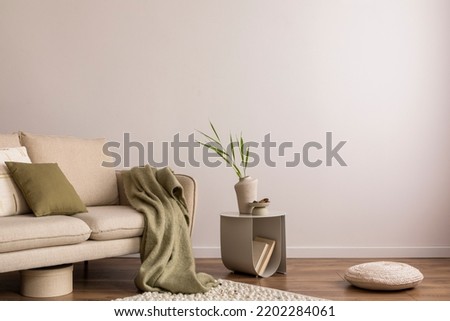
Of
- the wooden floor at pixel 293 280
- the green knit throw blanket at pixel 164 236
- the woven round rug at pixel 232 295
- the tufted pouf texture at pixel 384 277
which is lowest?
the wooden floor at pixel 293 280

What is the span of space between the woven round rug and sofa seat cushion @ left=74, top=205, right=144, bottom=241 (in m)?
0.37

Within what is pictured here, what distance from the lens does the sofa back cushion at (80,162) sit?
12.4 ft

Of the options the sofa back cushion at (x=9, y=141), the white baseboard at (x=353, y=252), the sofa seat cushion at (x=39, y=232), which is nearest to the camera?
the sofa seat cushion at (x=39, y=232)

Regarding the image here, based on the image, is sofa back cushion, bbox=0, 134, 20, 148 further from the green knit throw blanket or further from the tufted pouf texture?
Answer: the tufted pouf texture

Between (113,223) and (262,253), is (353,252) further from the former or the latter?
(113,223)

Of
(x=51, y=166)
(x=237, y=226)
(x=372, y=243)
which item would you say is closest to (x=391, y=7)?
(x=372, y=243)

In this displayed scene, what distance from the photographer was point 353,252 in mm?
4594

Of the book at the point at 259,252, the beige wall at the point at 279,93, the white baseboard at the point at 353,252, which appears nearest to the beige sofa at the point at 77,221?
the book at the point at 259,252

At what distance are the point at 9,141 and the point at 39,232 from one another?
0.92m

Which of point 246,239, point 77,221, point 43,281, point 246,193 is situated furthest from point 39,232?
point 246,193

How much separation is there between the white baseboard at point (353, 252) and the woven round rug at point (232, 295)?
1197 mm

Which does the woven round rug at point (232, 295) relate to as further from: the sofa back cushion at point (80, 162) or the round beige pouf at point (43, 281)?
the sofa back cushion at point (80, 162)

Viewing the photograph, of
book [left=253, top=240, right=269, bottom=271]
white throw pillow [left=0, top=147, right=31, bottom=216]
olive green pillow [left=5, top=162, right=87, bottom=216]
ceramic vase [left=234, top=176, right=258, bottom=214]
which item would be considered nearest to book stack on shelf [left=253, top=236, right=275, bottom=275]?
book [left=253, top=240, right=269, bottom=271]

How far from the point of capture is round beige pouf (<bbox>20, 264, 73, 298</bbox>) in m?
3.18
